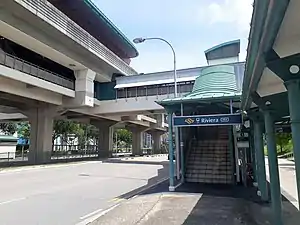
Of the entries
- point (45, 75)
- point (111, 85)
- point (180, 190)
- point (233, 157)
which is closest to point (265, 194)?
point (180, 190)

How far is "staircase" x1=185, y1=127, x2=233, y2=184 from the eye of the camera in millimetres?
12724

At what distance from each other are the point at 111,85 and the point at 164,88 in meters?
6.51

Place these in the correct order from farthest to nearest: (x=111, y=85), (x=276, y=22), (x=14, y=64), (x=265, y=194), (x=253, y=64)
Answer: (x=111, y=85) < (x=14, y=64) < (x=265, y=194) < (x=253, y=64) < (x=276, y=22)

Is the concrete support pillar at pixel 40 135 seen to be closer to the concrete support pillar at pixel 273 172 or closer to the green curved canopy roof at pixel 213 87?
the green curved canopy roof at pixel 213 87

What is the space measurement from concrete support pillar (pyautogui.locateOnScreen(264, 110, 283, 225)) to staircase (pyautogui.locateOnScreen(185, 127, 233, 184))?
6.03 metres

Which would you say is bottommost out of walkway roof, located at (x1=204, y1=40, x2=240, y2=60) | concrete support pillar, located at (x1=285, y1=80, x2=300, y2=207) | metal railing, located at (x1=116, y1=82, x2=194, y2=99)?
concrete support pillar, located at (x1=285, y1=80, x2=300, y2=207)

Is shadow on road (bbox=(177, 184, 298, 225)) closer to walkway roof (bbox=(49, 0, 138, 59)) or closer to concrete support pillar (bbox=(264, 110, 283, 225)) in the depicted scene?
concrete support pillar (bbox=(264, 110, 283, 225))

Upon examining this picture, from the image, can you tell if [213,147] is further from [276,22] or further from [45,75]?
[45,75]

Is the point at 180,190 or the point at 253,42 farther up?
the point at 253,42

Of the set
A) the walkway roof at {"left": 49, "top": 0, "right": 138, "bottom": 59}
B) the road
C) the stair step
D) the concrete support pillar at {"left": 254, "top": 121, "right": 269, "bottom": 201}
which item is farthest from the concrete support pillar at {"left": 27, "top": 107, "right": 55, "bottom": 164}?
the concrete support pillar at {"left": 254, "top": 121, "right": 269, "bottom": 201}

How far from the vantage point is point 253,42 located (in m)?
3.41

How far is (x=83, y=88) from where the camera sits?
28.0m

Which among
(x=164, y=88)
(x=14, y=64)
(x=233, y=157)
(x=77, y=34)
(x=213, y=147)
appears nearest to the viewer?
(x=233, y=157)

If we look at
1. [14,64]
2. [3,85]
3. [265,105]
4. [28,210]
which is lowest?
[28,210]
